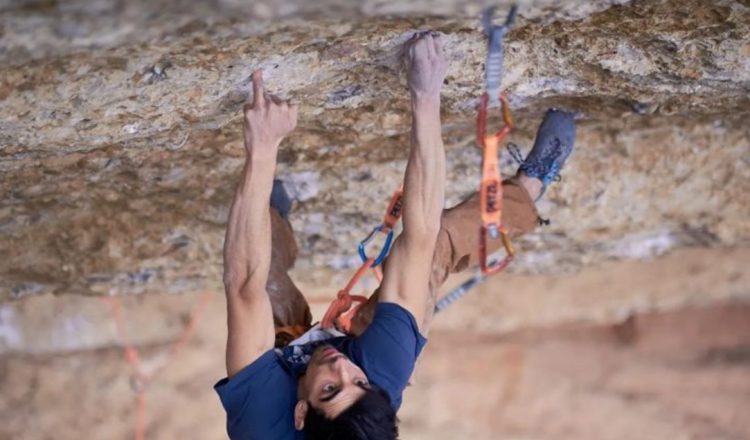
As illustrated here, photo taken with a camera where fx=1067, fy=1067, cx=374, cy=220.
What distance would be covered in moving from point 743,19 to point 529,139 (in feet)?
2.50

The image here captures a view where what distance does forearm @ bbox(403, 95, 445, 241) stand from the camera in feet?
6.15

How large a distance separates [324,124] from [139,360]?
4.48ft

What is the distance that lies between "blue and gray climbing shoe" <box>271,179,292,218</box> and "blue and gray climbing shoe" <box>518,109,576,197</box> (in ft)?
1.85

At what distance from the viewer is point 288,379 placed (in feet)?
6.34

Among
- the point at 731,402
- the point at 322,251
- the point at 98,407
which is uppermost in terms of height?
the point at 322,251

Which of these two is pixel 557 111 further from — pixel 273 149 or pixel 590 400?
pixel 590 400

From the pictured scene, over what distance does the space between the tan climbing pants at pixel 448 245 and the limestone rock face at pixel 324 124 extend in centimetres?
20

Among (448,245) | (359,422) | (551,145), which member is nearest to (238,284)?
(359,422)

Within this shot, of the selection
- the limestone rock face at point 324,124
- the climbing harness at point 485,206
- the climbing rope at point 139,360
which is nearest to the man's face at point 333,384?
the climbing harness at point 485,206

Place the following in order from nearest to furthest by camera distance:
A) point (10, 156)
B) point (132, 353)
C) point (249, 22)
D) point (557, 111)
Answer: point (249, 22)
point (10, 156)
point (557, 111)
point (132, 353)

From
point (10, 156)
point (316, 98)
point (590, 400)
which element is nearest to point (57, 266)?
point (10, 156)

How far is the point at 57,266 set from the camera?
281cm

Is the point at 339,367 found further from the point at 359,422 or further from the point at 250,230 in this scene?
the point at 250,230

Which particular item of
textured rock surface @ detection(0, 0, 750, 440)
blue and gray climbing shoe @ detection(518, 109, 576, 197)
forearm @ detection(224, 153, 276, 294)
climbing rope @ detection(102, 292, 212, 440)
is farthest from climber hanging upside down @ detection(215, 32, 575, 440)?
climbing rope @ detection(102, 292, 212, 440)
